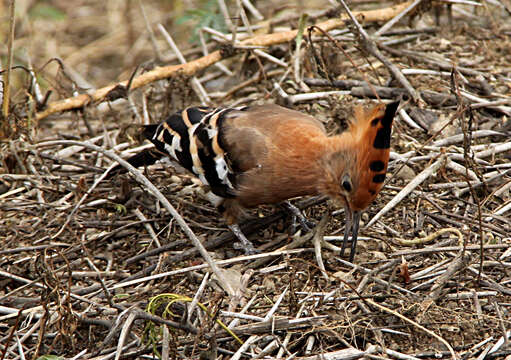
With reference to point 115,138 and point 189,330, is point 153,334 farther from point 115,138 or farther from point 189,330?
point 115,138

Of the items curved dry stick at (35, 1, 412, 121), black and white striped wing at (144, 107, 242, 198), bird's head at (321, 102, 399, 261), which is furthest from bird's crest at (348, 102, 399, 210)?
curved dry stick at (35, 1, 412, 121)

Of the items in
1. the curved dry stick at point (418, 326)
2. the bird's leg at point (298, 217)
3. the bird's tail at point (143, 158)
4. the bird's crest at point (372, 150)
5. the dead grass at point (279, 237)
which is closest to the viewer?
the curved dry stick at point (418, 326)

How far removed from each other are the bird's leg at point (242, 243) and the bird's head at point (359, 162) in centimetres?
59

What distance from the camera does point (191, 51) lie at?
257 inches

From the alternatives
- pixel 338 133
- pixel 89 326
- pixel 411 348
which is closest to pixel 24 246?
pixel 89 326

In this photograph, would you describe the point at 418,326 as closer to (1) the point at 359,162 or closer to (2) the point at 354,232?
(2) the point at 354,232

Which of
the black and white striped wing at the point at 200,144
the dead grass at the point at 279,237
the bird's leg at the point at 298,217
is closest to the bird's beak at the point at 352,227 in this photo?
the dead grass at the point at 279,237

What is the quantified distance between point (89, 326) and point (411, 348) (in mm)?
1715

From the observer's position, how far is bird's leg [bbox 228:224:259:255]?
4.35 meters

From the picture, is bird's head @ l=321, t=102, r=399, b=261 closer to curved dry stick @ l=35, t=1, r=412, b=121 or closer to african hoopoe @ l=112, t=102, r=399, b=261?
african hoopoe @ l=112, t=102, r=399, b=261

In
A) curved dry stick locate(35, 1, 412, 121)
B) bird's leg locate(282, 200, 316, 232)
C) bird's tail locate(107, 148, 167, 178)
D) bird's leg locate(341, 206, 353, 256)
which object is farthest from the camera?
curved dry stick locate(35, 1, 412, 121)

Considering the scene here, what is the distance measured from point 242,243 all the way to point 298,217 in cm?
44

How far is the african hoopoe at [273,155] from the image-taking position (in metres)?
4.03

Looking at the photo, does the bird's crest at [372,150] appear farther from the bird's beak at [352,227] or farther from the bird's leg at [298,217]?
the bird's leg at [298,217]
